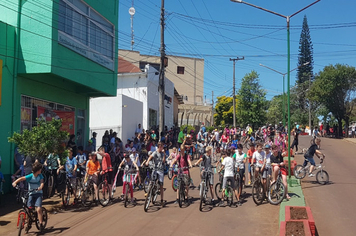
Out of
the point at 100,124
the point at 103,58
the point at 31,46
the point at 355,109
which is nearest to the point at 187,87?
the point at 355,109

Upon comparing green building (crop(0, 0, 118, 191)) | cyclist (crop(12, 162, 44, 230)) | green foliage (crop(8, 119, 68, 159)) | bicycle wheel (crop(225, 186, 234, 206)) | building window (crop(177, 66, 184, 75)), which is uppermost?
building window (crop(177, 66, 184, 75))

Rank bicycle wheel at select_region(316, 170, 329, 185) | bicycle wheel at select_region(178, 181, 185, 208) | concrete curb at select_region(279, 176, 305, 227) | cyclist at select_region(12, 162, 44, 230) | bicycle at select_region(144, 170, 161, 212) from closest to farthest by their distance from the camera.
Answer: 1. cyclist at select_region(12, 162, 44, 230)
2. concrete curb at select_region(279, 176, 305, 227)
3. bicycle at select_region(144, 170, 161, 212)
4. bicycle wheel at select_region(178, 181, 185, 208)
5. bicycle wheel at select_region(316, 170, 329, 185)

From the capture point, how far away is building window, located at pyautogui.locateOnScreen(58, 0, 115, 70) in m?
15.1

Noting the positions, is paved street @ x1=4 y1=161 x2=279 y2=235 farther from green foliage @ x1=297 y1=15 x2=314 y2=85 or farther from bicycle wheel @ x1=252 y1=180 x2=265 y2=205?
green foliage @ x1=297 y1=15 x2=314 y2=85

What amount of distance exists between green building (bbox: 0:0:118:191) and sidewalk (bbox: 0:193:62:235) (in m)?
1.35

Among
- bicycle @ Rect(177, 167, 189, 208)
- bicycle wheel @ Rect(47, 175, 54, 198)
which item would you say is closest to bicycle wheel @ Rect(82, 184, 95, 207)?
bicycle wheel @ Rect(47, 175, 54, 198)

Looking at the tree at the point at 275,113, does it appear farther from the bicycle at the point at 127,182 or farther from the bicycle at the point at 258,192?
the bicycle at the point at 127,182

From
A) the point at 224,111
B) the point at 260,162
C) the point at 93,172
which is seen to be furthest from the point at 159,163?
the point at 224,111

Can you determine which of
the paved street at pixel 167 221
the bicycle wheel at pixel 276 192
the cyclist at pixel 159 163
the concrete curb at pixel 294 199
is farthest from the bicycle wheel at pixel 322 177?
the cyclist at pixel 159 163

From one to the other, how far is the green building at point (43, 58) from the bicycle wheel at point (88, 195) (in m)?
3.86

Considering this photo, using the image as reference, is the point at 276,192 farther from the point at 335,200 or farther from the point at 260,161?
the point at 335,200

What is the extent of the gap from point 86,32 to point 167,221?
421 inches

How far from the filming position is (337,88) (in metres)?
43.5

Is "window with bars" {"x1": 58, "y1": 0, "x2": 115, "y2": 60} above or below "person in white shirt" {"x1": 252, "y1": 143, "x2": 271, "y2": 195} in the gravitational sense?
above
